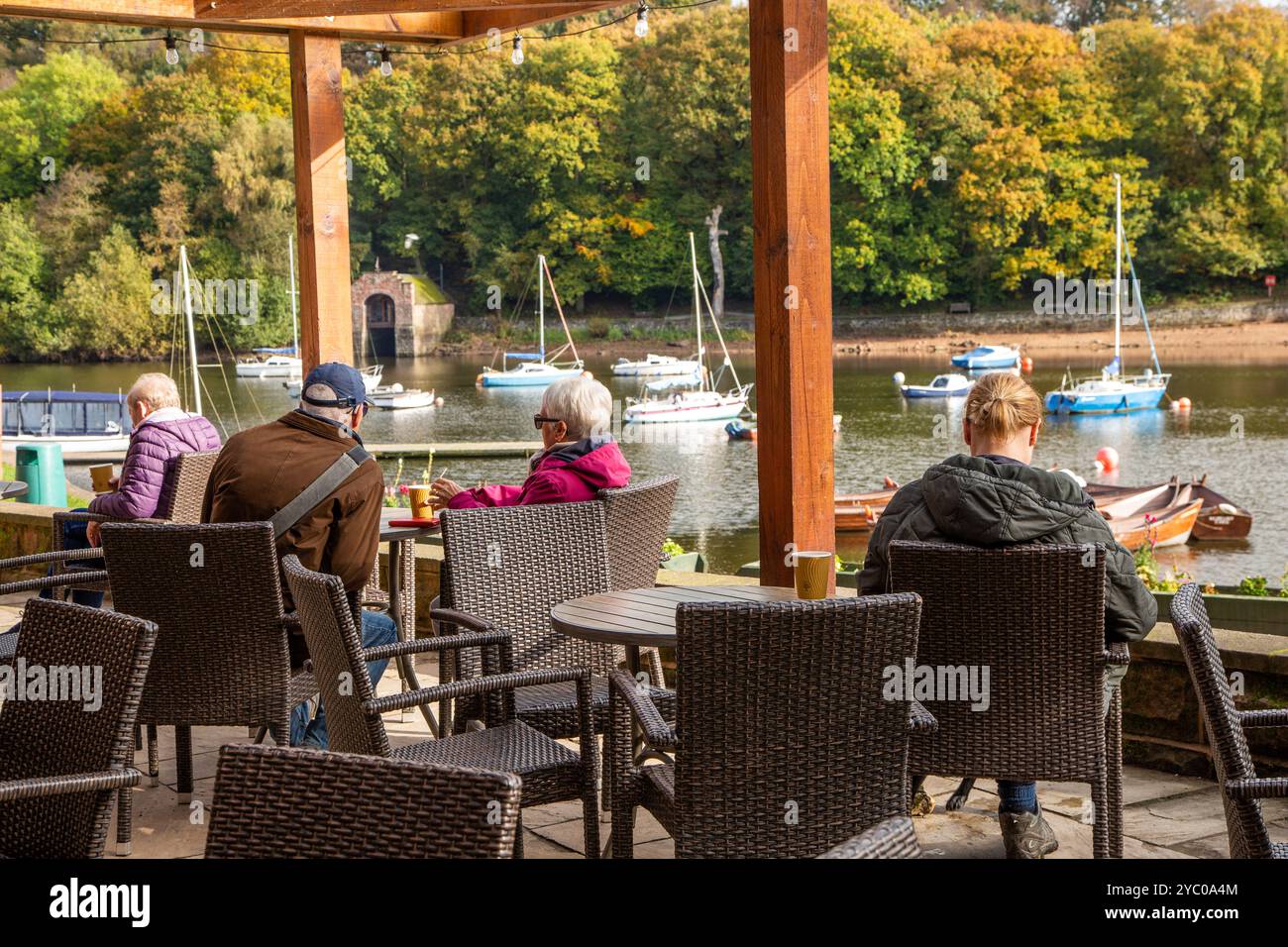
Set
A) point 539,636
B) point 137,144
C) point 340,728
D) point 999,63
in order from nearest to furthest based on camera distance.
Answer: point 340,728, point 539,636, point 137,144, point 999,63

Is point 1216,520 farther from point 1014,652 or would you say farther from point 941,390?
point 1014,652

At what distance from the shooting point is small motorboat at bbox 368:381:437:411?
4087cm

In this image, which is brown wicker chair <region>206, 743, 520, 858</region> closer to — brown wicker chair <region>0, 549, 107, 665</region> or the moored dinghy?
brown wicker chair <region>0, 549, 107, 665</region>

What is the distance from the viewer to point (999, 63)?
2277 inches

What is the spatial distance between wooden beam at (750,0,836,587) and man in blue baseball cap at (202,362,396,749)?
1.04m

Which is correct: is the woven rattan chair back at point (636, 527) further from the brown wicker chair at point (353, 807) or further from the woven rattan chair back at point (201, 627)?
the brown wicker chair at point (353, 807)

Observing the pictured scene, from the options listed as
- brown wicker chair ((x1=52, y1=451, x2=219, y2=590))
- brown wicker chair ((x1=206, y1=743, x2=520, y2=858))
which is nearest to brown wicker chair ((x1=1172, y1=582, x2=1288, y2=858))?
→ brown wicker chair ((x1=206, y1=743, x2=520, y2=858))

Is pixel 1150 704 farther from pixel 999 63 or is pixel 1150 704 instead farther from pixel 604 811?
pixel 999 63

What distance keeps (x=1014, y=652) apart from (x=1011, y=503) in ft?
0.93

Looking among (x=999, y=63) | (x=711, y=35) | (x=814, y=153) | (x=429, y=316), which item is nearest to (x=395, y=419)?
(x=429, y=316)

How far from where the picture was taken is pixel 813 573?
3.08 m

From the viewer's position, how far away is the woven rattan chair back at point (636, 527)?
13.0ft

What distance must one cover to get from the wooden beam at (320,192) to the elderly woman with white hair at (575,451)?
2.57 m

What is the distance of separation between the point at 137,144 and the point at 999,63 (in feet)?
102
